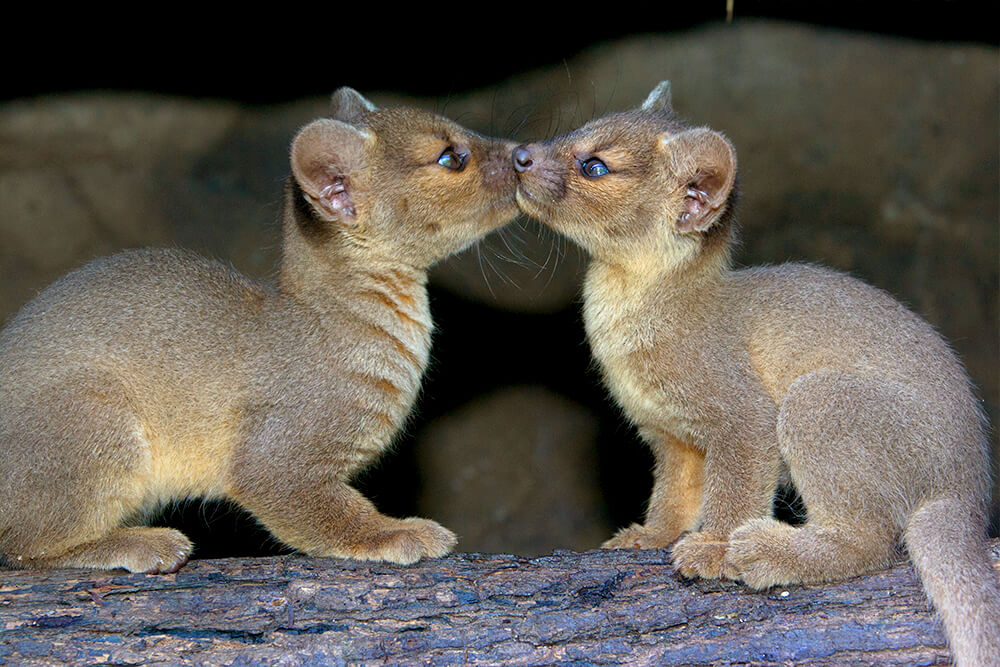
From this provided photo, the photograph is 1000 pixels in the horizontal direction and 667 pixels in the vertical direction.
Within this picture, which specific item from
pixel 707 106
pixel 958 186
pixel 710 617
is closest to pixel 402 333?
pixel 710 617

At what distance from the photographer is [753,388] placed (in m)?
5.93

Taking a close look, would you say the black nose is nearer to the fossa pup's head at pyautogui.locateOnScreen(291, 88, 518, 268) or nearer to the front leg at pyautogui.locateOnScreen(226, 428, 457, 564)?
the fossa pup's head at pyautogui.locateOnScreen(291, 88, 518, 268)

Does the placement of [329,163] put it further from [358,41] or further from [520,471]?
[520,471]

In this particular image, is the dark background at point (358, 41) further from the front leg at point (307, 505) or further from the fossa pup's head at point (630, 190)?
the front leg at point (307, 505)

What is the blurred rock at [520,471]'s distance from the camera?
10320 mm

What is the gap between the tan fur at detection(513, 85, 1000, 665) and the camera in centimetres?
530

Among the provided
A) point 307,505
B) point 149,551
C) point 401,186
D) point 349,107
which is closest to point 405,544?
point 307,505

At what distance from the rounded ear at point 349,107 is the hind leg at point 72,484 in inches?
97.9

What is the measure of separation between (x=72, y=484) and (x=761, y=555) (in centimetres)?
388

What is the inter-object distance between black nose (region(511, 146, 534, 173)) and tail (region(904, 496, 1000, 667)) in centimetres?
320

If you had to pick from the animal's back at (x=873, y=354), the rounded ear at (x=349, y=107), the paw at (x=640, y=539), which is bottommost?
the paw at (x=640, y=539)

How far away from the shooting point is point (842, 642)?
4.89 m

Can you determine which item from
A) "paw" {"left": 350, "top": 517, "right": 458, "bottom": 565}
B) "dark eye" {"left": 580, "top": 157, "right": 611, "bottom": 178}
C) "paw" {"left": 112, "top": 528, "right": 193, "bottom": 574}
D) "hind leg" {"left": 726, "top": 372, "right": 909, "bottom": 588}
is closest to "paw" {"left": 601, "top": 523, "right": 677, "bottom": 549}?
"hind leg" {"left": 726, "top": 372, "right": 909, "bottom": 588}

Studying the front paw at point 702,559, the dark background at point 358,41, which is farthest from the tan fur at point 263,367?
the dark background at point 358,41
